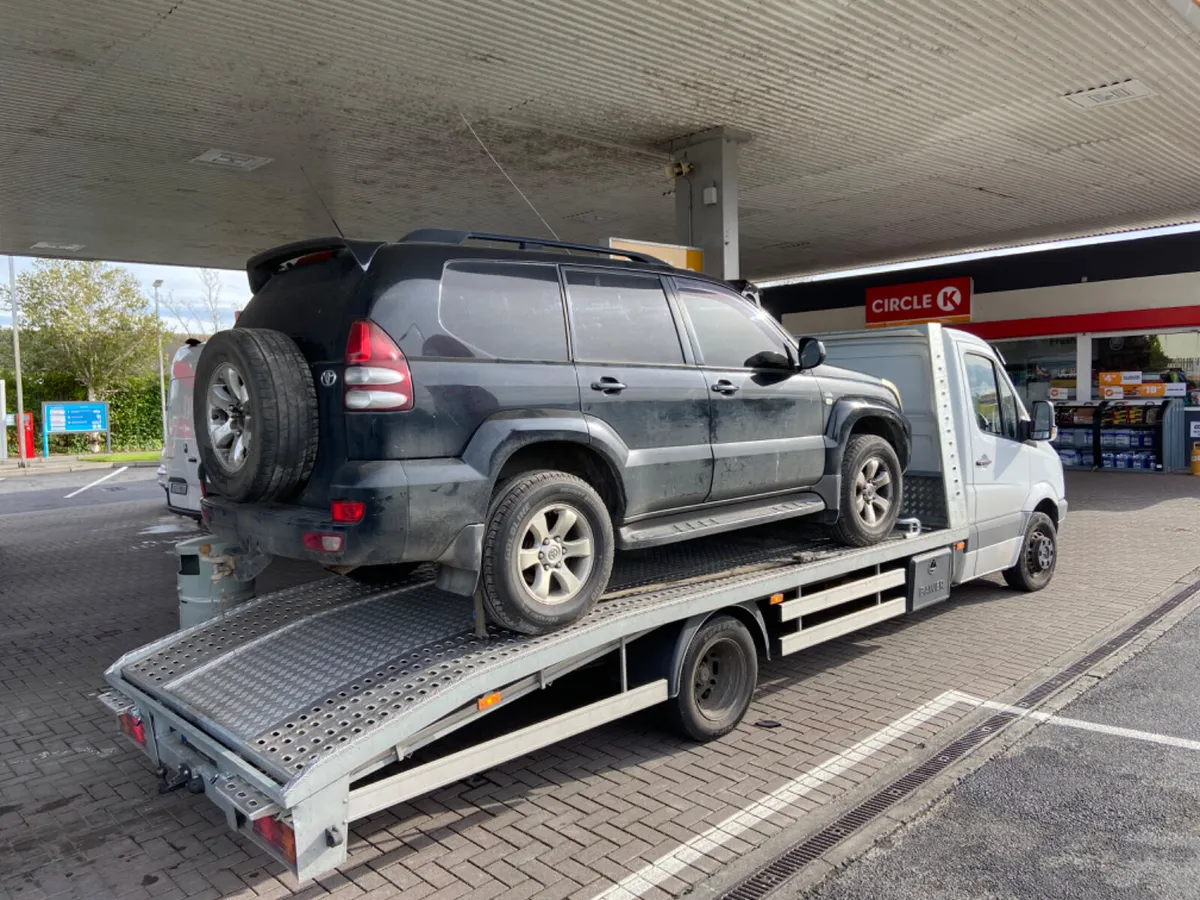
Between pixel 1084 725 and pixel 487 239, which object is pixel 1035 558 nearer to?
pixel 1084 725

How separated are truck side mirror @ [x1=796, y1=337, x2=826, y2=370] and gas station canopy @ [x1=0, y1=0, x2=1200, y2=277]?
3.20 meters

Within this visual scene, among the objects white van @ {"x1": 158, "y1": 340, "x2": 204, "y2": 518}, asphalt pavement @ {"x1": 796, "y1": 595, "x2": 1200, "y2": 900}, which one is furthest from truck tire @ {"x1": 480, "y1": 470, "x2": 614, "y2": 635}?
white van @ {"x1": 158, "y1": 340, "x2": 204, "y2": 518}

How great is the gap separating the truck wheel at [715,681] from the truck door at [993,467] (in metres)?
Answer: 2.89

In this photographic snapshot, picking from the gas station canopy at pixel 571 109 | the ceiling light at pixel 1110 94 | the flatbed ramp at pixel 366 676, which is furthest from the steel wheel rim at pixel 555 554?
the ceiling light at pixel 1110 94

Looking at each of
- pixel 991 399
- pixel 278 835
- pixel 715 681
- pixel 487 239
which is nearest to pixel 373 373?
pixel 487 239

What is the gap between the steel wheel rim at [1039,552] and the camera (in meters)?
8.29

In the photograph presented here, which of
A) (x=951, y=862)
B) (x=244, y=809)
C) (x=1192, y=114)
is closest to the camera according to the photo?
(x=244, y=809)

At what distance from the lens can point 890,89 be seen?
9094mm

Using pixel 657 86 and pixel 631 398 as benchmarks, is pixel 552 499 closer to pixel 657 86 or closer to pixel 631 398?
pixel 631 398

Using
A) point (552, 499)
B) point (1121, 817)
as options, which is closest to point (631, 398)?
point (552, 499)

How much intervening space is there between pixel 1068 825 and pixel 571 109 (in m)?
7.82

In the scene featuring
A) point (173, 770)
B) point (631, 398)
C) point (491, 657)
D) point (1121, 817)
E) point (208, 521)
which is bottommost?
point (1121, 817)

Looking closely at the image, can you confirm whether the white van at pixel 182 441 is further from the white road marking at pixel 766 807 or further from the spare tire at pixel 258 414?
the white road marking at pixel 766 807

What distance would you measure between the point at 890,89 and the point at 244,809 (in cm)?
873
